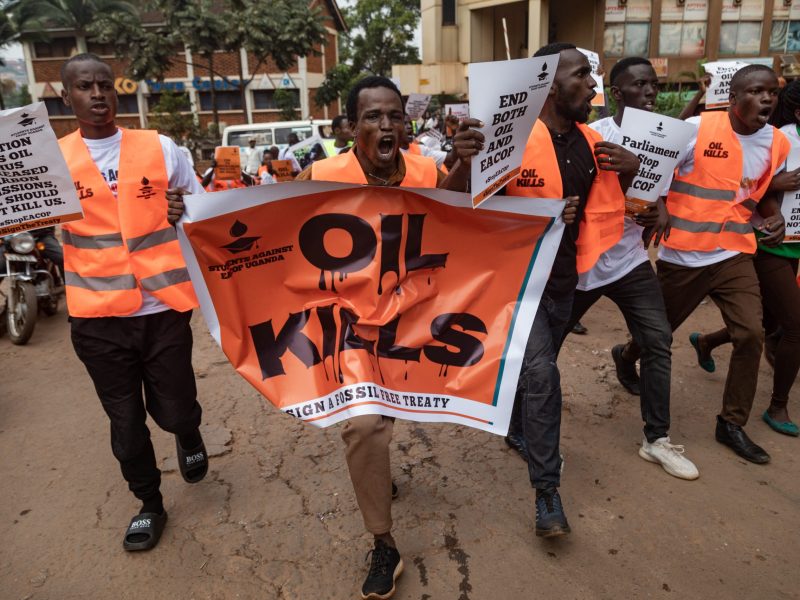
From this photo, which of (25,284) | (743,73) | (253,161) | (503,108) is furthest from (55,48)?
(503,108)

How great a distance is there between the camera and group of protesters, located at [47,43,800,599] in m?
2.74

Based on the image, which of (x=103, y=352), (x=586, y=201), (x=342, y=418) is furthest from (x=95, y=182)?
(x=586, y=201)

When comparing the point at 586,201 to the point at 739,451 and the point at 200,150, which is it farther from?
the point at 200,150

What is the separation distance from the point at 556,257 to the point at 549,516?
115cm

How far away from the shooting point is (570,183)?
2.94 meters

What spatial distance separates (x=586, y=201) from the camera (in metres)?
3.05

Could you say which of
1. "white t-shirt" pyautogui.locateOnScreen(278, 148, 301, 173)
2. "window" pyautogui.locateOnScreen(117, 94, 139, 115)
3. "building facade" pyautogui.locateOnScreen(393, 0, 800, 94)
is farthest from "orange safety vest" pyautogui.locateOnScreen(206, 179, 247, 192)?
"window" pyautogui.locateOnScreen(117, 94, 139, 115)

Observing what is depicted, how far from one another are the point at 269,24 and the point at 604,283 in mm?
28939

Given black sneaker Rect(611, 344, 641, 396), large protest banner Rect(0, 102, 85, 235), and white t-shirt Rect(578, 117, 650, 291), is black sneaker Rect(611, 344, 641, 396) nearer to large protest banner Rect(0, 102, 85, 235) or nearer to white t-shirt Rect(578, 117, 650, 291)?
white t-shirt Rect(578, 117, 650, 291)

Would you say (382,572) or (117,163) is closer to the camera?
(382,572)

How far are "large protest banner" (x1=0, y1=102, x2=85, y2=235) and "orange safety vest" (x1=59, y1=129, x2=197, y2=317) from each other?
0.09m

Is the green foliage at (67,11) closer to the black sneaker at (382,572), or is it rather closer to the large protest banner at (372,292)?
the large protest banner at (372,292)

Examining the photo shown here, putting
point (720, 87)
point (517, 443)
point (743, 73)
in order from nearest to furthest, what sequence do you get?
point (743, 73), point (517, 443), point (720, 87)

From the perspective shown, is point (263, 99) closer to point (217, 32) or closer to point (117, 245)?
point (217, 32)
